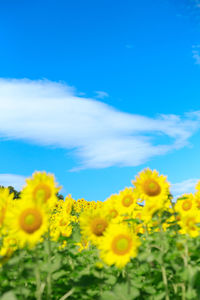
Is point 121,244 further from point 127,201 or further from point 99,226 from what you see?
point 127,201

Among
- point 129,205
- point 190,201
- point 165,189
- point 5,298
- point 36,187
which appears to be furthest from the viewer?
point 190,201

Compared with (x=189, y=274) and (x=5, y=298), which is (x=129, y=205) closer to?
(x=189, y=274)

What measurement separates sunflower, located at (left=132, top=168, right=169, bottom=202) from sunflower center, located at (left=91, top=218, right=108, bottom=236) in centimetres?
77

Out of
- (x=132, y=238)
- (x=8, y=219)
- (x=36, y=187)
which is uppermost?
(x=36, y=187)

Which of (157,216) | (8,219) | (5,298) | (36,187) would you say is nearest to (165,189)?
(157,216)

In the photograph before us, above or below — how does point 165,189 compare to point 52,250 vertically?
above

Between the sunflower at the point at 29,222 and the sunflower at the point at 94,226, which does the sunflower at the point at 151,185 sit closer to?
the sunflower at the point at 94,226

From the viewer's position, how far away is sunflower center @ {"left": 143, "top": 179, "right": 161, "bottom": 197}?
5.57 metres

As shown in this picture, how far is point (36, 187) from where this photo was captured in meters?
4.68

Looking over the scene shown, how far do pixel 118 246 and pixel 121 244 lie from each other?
5 cm

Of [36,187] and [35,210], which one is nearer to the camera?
[35,210]

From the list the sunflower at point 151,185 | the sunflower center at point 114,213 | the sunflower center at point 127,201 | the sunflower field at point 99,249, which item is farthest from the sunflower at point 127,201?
the sunflower at point 151,185

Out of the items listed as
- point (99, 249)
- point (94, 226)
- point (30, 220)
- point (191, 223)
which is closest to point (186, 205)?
point (191, 223)

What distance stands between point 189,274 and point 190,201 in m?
3.23
